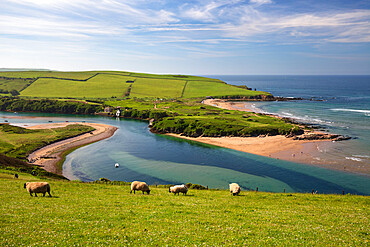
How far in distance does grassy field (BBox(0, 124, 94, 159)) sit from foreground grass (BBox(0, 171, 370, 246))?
6565cm

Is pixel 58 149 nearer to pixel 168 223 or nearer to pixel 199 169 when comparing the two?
pixel 199 169

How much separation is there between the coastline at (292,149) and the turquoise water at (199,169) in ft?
14.8

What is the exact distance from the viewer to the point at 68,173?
216ft

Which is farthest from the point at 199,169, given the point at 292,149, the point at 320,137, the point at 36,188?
the point at 320,137

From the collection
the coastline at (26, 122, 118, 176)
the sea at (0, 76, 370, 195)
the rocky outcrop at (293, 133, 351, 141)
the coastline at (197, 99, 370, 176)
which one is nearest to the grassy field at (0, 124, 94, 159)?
the coastline at (26, 122, 118, 176)

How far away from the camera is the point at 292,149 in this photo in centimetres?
Answer: 8594

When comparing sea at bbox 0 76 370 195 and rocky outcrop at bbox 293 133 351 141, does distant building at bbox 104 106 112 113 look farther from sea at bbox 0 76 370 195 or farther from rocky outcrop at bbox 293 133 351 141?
rocky outcrop at bbox 293 133 351 141

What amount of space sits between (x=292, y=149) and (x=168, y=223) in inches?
3180

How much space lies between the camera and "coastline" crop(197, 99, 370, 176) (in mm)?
69081

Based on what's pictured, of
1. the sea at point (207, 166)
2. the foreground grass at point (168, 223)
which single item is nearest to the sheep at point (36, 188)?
the foreground grass at point (168, 223)

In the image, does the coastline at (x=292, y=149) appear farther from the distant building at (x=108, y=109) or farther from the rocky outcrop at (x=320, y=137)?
the distant building at (x=108, y=109)

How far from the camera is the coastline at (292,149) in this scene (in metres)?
69.1

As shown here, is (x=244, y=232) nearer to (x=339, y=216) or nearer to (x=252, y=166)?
(x=339, y=216)

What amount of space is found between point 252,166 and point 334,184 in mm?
22100
